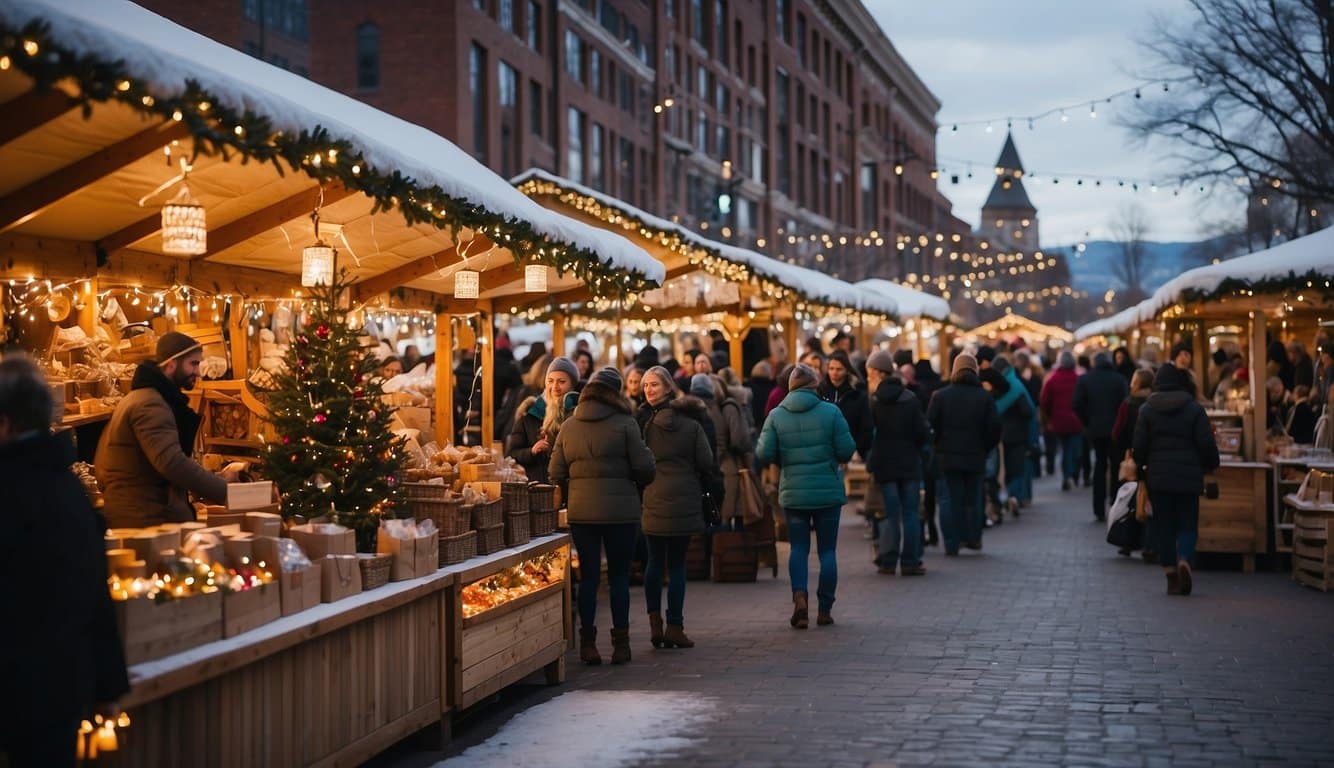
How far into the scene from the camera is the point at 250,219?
10.3 metres

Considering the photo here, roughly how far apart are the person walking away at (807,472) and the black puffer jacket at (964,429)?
14.9ft

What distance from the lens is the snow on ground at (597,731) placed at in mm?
8008

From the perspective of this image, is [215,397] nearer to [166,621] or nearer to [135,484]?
[135,484]

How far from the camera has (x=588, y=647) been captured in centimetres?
1102

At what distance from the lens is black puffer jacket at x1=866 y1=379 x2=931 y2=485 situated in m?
15.4

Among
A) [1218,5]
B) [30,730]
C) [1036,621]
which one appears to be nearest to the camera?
[30,730]

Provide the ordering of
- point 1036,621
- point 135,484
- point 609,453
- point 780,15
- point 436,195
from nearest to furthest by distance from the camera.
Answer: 1. point 135,484
2. point 436,195
3. point 609,453
4. point 1036,621
5. point 780,15

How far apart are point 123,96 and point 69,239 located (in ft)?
12.9

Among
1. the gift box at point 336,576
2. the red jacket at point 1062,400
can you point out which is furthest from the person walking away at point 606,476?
the red jacket at point 1062,400

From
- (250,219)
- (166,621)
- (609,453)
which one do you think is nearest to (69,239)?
(250,219)

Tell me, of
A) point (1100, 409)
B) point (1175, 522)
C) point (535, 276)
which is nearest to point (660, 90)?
point (1100, 409)

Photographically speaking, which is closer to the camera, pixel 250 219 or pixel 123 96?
pixel 123 96

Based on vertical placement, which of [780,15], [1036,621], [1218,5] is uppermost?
[780,15]

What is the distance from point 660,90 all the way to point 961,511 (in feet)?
121
